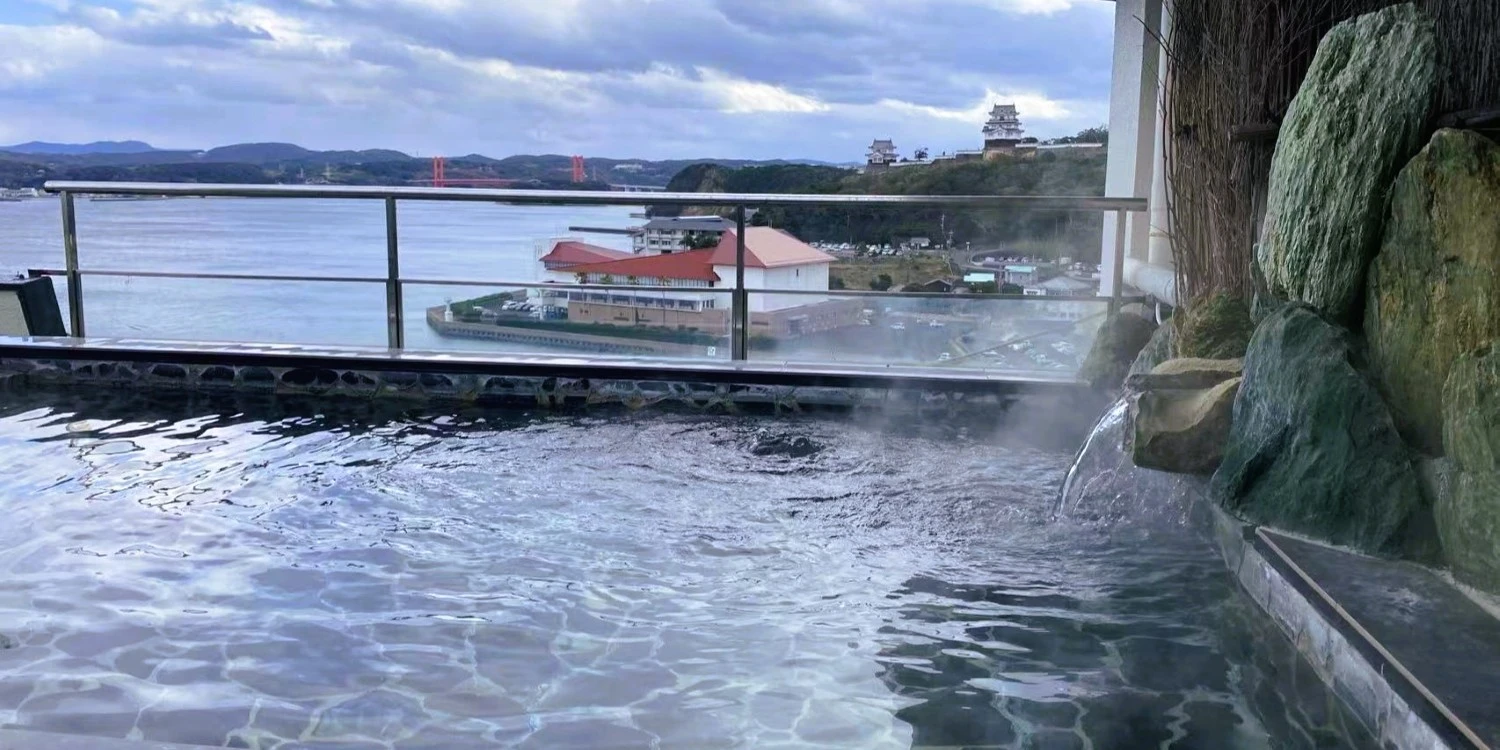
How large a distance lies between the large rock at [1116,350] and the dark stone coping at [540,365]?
3.5 inches

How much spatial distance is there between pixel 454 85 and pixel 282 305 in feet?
20.6

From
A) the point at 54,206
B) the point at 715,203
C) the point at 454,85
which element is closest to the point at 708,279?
the point at 715,203

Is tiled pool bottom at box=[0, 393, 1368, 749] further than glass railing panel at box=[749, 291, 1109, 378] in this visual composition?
No

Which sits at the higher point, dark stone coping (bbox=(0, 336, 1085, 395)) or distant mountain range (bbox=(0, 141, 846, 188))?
distant mountain range (bbox=(0, 141, 846, 188))

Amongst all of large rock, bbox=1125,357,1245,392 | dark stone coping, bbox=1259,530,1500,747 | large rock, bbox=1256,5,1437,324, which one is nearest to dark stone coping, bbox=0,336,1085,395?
large rock, bbox=1125,357,1245,392

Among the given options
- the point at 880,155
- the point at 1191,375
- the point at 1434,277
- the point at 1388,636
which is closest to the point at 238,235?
the point at 880,155

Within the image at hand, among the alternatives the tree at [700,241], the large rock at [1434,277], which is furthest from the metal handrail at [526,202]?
the large rock at [1434,277]

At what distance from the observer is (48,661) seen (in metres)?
2.31

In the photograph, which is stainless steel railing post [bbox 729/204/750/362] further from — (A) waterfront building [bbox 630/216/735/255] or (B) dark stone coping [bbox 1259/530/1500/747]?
(B) dark stone coping [bbox 1259/530/1500/747]

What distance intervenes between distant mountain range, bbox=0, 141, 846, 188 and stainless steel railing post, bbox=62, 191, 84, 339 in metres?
0.28

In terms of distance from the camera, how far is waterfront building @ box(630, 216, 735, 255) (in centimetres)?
510

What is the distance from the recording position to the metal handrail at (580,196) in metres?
4.86

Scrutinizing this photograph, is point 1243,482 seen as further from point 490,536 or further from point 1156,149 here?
point 1156,149

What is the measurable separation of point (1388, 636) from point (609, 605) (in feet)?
5.28
